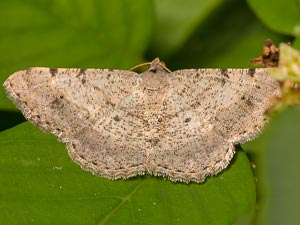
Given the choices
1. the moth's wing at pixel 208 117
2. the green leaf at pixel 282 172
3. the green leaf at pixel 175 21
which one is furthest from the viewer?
the green leaf at pixel 175 21

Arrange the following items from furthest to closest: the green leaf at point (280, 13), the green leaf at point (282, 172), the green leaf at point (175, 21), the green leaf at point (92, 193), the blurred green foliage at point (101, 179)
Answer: the green leaf at point (175, 21), the green leaf at point (280, 13), the green leaf at point (92, 193), the blurred green foliage at point (101, 179), the green leaf at point (282, 172)

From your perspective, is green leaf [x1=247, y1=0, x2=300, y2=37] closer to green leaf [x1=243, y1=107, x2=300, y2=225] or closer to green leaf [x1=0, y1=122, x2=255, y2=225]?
green leaf [x1=0, y1=122, x2=255, y2=225]

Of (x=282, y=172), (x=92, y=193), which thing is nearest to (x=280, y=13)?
(x=92, y=193)

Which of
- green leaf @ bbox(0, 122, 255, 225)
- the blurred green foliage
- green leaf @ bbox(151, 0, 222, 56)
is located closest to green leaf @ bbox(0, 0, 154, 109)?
the blurred green foliage

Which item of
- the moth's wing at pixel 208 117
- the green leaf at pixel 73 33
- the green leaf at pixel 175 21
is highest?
the green leaf at pixel 73 33

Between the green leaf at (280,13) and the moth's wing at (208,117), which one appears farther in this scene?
the green leaf at (280,13)

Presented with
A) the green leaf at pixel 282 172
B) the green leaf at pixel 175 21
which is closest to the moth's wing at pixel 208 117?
the green leaf at pixel 282 172

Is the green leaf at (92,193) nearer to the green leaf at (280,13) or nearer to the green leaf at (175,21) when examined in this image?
the green leaf at (280,13)
